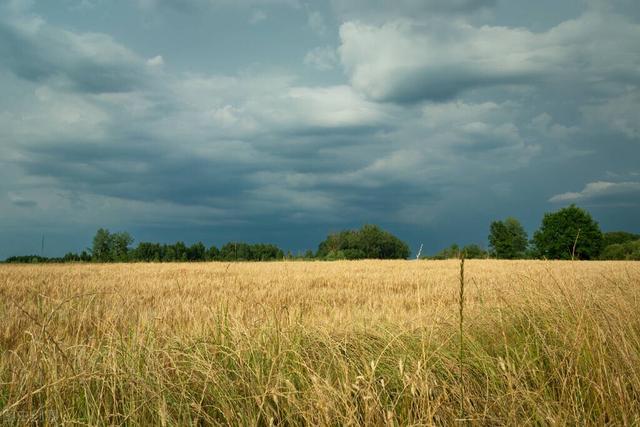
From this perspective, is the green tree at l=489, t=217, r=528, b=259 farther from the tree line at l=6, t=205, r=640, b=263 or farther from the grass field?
the grass field

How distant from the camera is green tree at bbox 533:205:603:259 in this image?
2963 inches

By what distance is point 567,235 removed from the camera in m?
76.6

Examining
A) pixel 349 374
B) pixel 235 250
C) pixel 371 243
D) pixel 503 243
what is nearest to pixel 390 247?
pixel 371 243

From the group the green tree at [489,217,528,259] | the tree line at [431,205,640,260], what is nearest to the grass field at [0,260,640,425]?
the tree line at [431,205,640,260]

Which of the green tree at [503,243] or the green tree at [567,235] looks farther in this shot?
the green tree at [503,243]

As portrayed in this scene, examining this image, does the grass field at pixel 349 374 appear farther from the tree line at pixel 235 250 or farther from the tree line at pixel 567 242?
the tree line at pixel 567 242

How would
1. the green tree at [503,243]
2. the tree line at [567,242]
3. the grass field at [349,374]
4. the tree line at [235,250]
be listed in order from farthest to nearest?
the green tree at [503,243] → the tree line at [567,242] → the tree line at [235,250] → the grass field at [349,374]

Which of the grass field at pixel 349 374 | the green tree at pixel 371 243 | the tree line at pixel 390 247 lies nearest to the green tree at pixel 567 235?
the tree line at pixel 390 247

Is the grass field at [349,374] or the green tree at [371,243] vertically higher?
the green tree at [371,243]

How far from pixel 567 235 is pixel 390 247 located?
32688 mm

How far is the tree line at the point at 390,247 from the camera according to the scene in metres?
57.2

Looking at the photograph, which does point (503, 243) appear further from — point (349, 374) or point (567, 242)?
point (349, 374)

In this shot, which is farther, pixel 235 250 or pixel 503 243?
pixel 503 243

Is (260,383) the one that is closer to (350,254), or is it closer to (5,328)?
(5,328)
